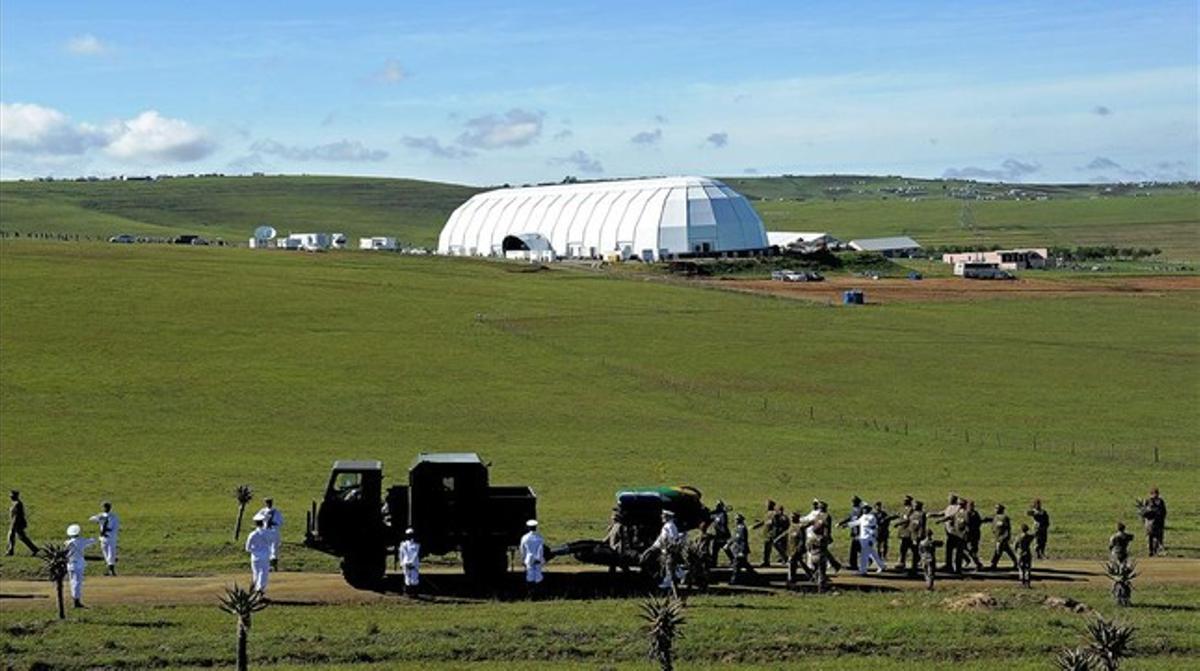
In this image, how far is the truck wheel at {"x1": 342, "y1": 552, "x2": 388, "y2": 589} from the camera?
35.8 metres

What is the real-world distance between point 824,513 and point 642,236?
470ft

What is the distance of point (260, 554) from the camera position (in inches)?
1348

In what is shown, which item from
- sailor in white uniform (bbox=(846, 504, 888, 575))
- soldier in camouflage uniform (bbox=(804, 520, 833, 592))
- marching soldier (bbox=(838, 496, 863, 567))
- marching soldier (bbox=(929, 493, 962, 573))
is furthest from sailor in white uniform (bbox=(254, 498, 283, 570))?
marching soldier (bbox=(929, 493, 962, 573))

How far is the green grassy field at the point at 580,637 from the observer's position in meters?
29.1

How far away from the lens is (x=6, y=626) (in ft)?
102

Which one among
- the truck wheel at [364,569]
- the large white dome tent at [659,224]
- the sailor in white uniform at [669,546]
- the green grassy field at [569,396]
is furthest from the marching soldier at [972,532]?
the large white dome tent at [659,224]

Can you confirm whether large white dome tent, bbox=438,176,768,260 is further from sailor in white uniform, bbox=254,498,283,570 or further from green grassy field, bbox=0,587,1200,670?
green grassy field, bbox=0,587,1200,670

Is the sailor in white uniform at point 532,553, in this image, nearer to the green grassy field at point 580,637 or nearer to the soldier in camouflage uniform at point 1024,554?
the green grassy field at point 580,637

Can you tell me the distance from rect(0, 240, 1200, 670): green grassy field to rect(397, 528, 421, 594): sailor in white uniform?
2.13 ft

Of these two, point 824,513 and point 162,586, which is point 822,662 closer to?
point 824,513

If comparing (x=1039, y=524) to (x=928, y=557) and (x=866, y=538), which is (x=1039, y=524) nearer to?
(x=928, y=557)

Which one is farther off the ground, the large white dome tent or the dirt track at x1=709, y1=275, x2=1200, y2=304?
the large white dome tent

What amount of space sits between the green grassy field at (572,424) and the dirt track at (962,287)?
5.60 meters

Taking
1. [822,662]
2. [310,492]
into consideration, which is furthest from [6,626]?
[310,492]
